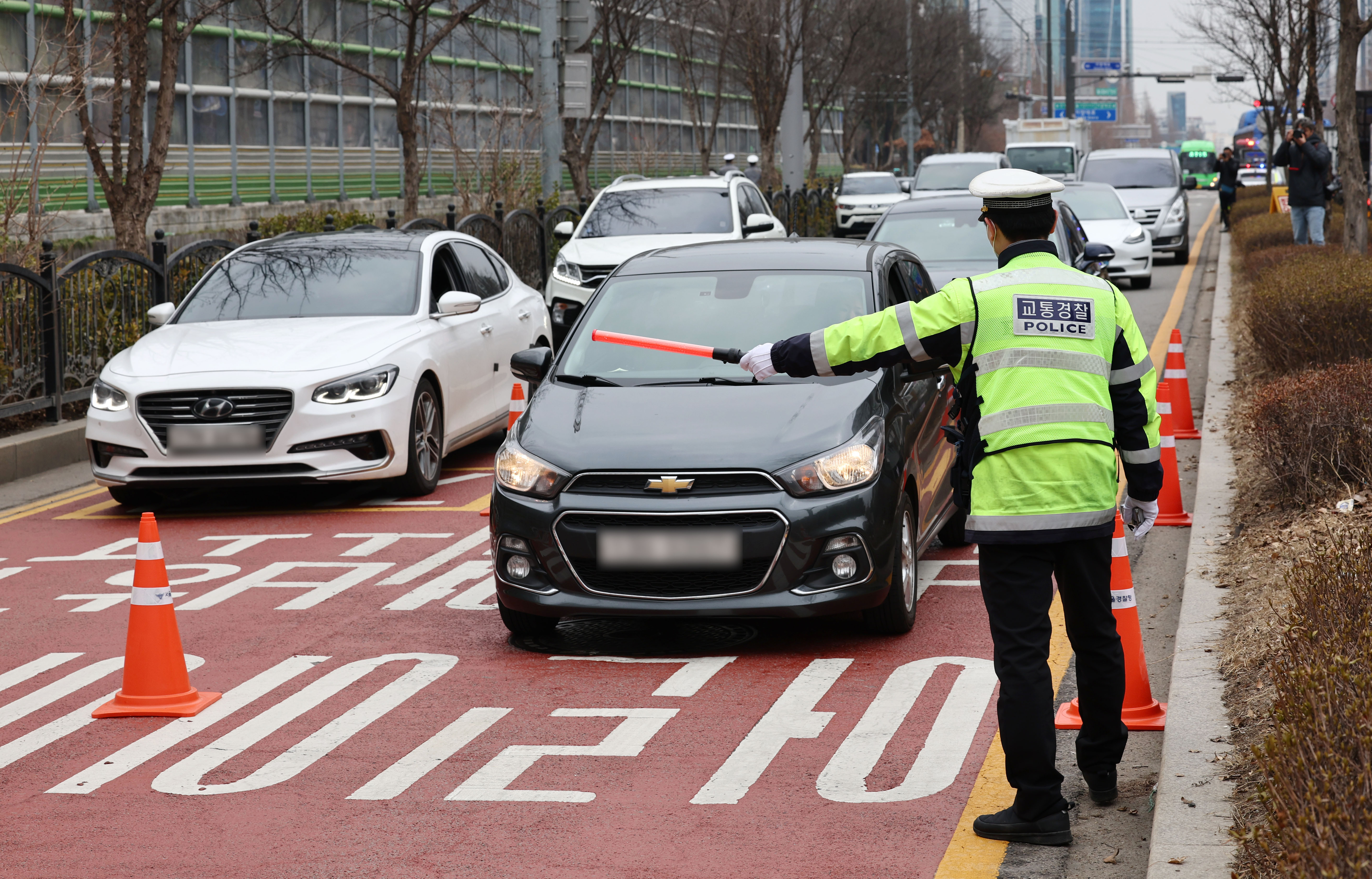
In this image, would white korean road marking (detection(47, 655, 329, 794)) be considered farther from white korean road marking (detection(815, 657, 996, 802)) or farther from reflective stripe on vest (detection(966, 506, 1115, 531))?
reflective stripe on vest (detection(966, 506, 1115, 531))

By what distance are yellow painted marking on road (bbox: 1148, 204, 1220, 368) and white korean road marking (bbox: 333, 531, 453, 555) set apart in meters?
3.87

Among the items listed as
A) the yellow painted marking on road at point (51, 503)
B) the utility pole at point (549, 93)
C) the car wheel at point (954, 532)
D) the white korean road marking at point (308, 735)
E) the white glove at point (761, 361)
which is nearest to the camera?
the white glove at point (761, 361)

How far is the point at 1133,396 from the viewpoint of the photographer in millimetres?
4598

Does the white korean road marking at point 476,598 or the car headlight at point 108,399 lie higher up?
the car headlight at point 108,399

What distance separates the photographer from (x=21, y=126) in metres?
23.3

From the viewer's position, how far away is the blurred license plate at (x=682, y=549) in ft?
20.4

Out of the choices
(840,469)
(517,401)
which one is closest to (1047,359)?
(840,469)

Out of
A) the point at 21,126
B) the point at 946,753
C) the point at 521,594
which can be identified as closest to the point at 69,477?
the point at 521,594

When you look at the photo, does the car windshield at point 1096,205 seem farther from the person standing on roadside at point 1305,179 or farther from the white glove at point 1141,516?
the white glove at point 1141,516

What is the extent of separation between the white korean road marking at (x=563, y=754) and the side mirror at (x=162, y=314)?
19.4 feet

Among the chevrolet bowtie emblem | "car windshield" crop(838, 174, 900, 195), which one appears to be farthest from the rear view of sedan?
"car windshield" crop(838, 174, 900, 195)

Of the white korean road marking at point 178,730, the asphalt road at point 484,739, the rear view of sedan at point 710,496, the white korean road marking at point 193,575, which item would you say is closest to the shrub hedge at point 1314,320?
the asphalt road at point 484,739

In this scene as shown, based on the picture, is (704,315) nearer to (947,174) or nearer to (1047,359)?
(1047,359)

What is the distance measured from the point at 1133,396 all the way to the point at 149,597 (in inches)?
138
